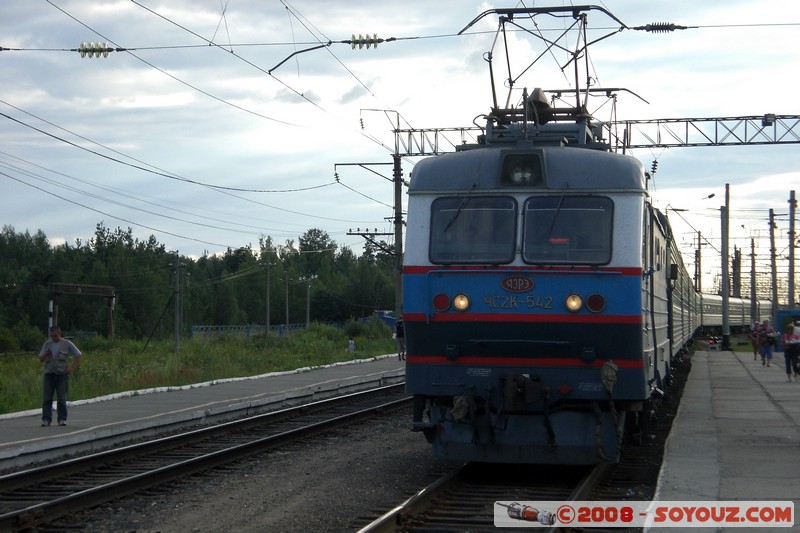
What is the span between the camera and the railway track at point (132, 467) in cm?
882

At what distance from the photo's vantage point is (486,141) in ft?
36.4

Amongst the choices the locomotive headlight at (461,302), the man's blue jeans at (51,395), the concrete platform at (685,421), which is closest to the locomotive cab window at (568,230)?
the locomotive headlight at (461,302)

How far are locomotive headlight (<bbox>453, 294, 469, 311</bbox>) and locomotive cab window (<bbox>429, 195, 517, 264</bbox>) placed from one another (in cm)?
35

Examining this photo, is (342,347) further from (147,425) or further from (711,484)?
(711,484)

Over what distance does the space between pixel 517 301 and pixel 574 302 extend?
53 cm

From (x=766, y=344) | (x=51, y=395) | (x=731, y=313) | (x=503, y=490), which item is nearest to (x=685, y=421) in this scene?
(x=503, y=490)

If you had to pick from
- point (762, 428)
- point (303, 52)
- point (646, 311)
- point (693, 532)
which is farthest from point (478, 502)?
point (303, 52)

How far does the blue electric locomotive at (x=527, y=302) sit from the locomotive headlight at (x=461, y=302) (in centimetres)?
2

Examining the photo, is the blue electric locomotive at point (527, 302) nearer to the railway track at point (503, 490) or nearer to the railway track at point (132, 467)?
the railway track at point (503, 490)

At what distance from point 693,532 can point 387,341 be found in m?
41.5

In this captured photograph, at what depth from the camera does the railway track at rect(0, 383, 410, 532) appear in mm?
8820

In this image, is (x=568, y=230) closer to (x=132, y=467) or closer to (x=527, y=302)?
(x=527, y=302)

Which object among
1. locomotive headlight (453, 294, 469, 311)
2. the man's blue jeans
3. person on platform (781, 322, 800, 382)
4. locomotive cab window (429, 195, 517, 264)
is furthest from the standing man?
person on platform (781, 322, 800, 382)

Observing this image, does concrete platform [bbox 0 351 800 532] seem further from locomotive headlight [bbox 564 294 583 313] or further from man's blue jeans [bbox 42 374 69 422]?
locomotive headlight [bbox 564 294 583 313]
